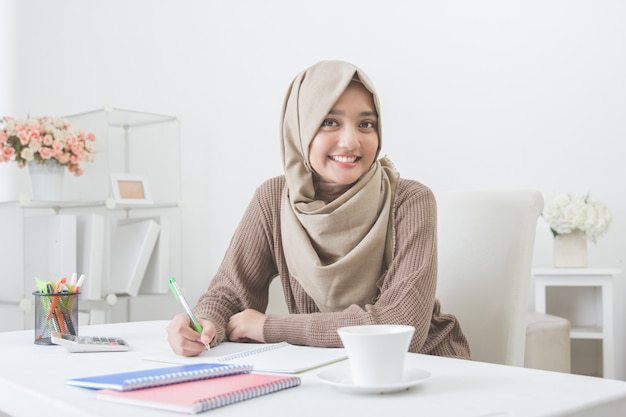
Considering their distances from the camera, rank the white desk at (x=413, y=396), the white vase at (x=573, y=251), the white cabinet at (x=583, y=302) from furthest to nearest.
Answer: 1. the white vase at (x=573, y=251)
2. the white cabinet at (x=583, y=302)
3. the white desk at (x=413, y=396)

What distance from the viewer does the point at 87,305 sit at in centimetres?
291

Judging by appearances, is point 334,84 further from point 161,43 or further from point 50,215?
point 161,43

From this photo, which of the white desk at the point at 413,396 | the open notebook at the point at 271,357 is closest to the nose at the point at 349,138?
the open notebook at the point at 271,357

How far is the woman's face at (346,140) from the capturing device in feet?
5.12

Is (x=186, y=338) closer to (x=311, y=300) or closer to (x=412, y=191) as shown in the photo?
(x=311, y=300)

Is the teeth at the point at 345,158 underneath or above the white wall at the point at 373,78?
underneath

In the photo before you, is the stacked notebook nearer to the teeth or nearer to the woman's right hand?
the woman's right hand

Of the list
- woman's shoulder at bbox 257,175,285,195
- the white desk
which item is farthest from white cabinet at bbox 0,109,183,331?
the white desk

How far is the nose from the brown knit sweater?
0.47ft

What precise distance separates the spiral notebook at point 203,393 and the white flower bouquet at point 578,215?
230 centimetres

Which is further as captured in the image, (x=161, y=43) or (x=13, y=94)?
(x=161, y=43)

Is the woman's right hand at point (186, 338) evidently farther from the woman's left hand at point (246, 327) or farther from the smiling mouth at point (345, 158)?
the smiling mouth at point (345, 158)

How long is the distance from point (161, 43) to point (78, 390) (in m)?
2.66

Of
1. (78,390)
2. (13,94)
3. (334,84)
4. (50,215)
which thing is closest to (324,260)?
(334,84)
